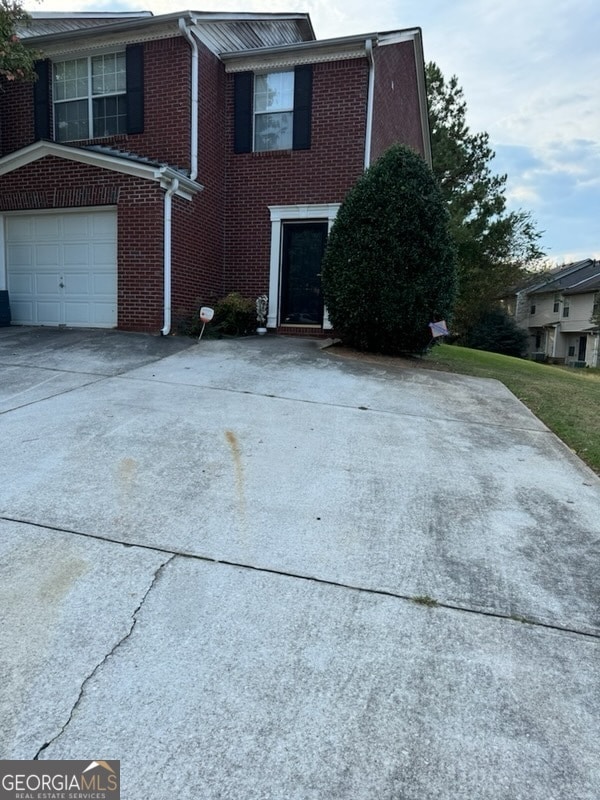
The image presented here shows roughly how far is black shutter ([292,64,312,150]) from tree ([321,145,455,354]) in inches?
101

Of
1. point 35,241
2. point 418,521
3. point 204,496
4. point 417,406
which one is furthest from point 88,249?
point 418,521

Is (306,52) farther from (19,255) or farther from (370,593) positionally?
(370,593)

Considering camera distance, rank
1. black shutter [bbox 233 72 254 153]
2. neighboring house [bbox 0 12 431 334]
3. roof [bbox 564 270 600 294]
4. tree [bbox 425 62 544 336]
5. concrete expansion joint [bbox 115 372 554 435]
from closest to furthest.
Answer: concrete expansion joint [bbox 115 372 554 435] → neighboring house [bbox 0 12 431 334] → black shutter [bbox 233 72 254 153] → tree [bbox 425 62 544 336] → roof [bbox 564 270 600 294]

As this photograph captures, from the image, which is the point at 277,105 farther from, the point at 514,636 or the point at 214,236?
the point at 514,636

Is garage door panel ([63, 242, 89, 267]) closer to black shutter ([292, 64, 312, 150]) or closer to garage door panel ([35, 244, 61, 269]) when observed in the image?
garage door panel ([35, 244, 61, 269])

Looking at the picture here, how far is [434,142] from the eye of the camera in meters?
26.0

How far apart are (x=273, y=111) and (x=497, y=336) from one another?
22365 mm

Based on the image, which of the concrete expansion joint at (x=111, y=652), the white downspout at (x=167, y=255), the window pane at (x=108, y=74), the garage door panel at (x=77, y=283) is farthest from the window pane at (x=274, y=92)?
the concrete expansion joint at (x=111, y=652)

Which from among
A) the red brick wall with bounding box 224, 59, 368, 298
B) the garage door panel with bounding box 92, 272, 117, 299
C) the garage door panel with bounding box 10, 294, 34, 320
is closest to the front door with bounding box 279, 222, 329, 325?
the red brick wall with bounding box 224, 59, 368, 298

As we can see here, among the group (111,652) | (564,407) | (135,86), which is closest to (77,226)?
(135,86)

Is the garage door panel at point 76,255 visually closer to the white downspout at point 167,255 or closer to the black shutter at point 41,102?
the white downspout at point 167,255

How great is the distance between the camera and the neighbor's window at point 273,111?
1079cm

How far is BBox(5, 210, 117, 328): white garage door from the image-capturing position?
32.4ft

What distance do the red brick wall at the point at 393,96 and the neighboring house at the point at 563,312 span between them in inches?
868
